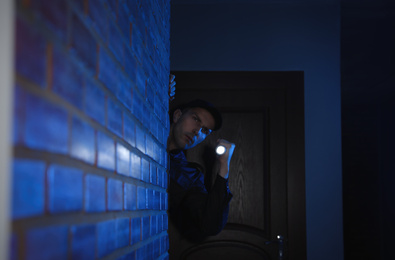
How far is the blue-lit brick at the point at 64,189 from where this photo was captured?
462mm

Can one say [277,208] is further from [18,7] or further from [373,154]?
[373,154]

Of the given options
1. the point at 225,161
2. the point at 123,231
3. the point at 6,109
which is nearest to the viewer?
the point at 6,109

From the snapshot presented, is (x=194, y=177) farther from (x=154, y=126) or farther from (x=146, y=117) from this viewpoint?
(x=146, y=117)

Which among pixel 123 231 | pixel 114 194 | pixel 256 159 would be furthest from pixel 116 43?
pixel 256 159

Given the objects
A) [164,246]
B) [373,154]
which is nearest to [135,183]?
[164,246]

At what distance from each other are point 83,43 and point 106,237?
0.35 metres

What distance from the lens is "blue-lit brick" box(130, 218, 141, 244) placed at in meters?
0.95

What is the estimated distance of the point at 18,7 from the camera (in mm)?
385

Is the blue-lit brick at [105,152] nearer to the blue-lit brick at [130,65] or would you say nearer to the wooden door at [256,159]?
the blue-lit brick at [130,65]

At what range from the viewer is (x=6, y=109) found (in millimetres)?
366

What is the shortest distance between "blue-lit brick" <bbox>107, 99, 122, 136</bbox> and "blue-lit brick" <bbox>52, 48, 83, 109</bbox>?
0.17 metres

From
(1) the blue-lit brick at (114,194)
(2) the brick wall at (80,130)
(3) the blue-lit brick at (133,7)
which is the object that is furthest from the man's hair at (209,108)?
(1) the blue-lit brick at (114,194)

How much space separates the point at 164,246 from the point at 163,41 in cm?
86

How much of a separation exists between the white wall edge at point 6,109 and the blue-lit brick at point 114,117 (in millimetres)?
359
